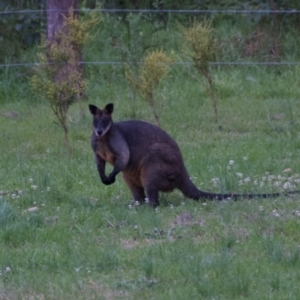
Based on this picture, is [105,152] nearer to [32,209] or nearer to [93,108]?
[93,108]

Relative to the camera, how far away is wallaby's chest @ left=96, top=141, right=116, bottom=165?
7102 millimetres

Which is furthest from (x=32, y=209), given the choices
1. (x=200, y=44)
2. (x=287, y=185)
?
(x=200, y=44)

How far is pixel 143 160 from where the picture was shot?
7039 mm

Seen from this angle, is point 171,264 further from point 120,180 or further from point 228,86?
point 228,86

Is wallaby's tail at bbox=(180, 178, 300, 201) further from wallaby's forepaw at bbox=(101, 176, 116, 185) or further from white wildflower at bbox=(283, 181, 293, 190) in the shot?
wallaby's forepaw at bbox=(101, 176, 116, 185)

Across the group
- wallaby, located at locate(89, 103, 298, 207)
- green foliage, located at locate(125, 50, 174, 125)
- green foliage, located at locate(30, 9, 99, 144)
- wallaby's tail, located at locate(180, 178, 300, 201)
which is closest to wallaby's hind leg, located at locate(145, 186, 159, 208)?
wallaby, located at locate(89, 103, 298, 207)

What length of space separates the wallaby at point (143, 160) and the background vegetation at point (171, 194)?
0.16 m

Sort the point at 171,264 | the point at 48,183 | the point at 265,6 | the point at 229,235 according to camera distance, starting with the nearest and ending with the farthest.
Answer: the point at 171,264, the point at 229,235, the point at 48,183, the point at 265,6

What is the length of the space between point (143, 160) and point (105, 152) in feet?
1.11

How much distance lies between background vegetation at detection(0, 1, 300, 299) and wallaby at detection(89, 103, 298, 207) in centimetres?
16

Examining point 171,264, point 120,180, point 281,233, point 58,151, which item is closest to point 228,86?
point 58,151

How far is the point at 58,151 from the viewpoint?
943 centimetres

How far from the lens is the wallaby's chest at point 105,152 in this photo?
7.10 metres

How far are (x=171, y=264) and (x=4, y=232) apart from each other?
4.56ft
